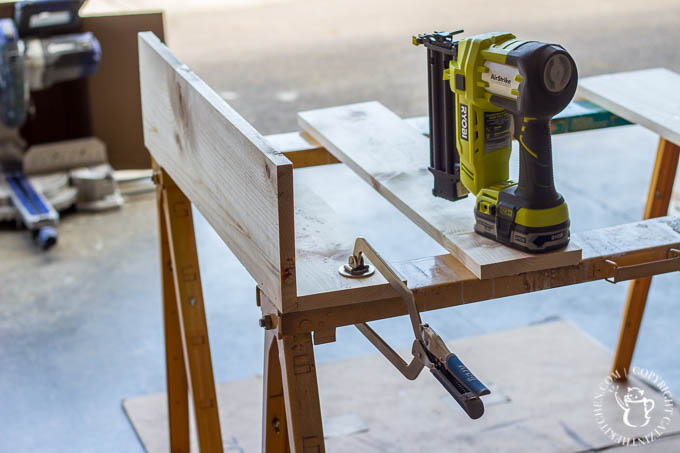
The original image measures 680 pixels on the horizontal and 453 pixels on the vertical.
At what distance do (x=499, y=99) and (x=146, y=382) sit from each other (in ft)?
6.89

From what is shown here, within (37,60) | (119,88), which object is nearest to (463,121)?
(37,60)

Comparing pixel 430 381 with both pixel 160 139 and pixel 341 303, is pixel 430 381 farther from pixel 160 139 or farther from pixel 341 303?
pixel 341 303

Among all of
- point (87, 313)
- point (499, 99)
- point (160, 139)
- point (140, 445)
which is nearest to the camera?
point (499, 99)

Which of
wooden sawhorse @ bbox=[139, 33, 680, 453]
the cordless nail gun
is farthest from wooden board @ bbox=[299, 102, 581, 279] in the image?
the cordless nail gun

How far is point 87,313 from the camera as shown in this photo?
152 inches

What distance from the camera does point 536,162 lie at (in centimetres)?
168

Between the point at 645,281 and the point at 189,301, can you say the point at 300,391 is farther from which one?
the point at 645,281

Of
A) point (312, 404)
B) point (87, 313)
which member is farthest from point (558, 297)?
point (312, 404)

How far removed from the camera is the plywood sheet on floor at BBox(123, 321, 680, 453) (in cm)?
294

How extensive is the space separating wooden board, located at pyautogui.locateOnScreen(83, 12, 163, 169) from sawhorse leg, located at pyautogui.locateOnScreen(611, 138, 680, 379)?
112 inches

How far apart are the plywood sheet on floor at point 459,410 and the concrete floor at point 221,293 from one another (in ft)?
0.43

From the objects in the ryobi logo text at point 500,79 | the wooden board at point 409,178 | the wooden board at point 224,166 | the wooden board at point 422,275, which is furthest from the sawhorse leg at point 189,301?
the ryobi logo text at point 500,79

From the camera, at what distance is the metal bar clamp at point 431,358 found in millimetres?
1451

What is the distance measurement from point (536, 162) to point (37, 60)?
337cm
